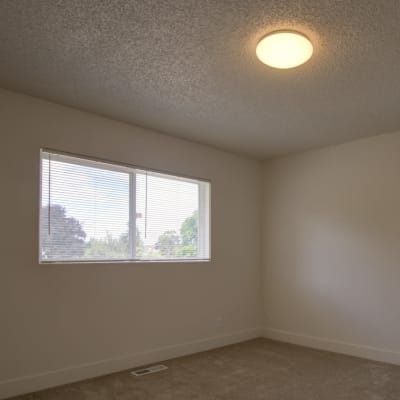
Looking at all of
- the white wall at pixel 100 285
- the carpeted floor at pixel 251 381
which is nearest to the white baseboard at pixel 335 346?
the carpeted floor at pixel 251 381

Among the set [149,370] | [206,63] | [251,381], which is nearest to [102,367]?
[149,370]

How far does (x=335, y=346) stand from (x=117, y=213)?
118 inches

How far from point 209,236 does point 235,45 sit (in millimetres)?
2739

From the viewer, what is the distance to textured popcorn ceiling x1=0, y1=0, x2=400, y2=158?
7.13 feet

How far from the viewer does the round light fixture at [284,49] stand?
2346 millimetres

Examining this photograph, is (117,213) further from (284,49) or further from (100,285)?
(284,49)

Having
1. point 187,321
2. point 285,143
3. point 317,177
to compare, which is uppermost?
point 285,143

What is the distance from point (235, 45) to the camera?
251cm

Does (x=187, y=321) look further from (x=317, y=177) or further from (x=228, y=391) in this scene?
(x=317, y=177)

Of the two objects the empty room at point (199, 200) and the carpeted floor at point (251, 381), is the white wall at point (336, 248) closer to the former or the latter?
the empty room at point (199, 200)

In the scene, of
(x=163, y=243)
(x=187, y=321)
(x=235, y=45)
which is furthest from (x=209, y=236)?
(x=235, y=45)

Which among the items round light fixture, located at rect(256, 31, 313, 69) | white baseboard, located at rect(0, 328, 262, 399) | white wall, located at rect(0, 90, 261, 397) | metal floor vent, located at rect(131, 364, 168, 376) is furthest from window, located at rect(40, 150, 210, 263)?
round light fixture, located at rect(256, 31, 313, 69)

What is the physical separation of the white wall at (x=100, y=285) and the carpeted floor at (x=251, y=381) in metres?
0.25

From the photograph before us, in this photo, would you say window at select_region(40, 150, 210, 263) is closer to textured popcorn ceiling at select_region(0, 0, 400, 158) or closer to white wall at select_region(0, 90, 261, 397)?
white wall at select_region(0, 90, 261, 397)
